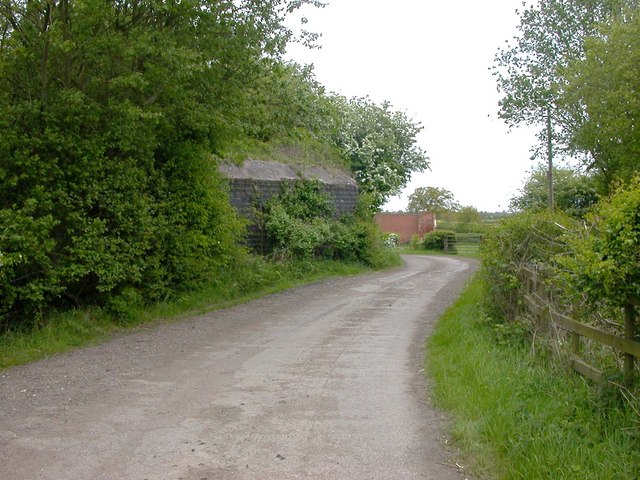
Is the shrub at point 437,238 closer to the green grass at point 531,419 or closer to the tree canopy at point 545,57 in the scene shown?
the tree canopy at point 545,57

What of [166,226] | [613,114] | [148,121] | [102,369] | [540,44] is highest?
[540,44]

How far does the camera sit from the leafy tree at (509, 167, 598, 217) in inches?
1385

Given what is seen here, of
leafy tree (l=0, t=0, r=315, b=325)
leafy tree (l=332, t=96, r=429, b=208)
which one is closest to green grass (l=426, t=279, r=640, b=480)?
leafy tree (l=0, t=0, r=315, b=325)

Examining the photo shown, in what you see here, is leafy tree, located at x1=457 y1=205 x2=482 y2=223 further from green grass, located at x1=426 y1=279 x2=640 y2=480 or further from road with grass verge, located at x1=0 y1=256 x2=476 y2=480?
green grass, located at x1=426 y1=279 x2=640 y2=480

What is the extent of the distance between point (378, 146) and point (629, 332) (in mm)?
30575

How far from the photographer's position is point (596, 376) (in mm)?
6680

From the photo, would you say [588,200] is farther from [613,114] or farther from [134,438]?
[134,438]

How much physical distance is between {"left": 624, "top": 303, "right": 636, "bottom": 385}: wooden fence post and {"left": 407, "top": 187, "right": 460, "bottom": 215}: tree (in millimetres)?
66459

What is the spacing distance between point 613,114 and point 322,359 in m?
14.4

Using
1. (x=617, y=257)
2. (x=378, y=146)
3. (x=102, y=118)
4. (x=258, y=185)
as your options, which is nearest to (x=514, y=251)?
(x=617, y=257)

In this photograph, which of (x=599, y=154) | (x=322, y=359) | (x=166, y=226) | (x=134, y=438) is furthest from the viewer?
(x=599, y=154)

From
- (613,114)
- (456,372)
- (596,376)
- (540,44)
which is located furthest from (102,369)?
(540,44)

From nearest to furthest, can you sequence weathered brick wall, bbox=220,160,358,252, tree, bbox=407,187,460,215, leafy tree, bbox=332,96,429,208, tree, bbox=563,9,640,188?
tree, bbox=563,9,640,188, weathered brick wall, bbox=220,160,358,252, leafy tree, bbox=332,96,429,208, tree, bbox=407,187,460,215

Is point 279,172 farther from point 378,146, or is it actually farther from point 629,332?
point 629,332
